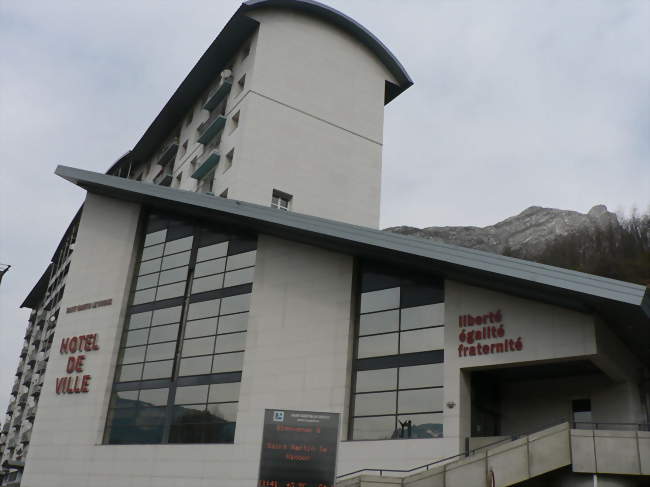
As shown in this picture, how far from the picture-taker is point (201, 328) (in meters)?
35.8

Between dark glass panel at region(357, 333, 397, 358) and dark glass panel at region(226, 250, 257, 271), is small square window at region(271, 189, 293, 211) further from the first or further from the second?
dark glass panel at region(357, 333, 397, 358)

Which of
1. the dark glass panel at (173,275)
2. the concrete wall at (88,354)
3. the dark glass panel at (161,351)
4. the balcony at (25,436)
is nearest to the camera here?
the dark glass panel at (161,351)

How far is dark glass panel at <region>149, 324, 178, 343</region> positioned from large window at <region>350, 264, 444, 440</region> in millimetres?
10814

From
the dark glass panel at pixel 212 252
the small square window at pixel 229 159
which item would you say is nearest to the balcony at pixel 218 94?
the small square window at pixel 229 159

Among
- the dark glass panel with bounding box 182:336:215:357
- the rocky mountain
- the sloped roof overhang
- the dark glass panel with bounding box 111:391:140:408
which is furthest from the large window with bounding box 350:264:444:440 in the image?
the rocky mountain

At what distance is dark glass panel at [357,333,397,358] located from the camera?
98.5 ft

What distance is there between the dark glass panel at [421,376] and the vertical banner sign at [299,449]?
9.93m

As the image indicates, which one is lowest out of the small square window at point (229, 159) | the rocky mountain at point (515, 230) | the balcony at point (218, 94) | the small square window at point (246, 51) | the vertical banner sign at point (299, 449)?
the vertical banner sign at point (299, 449)

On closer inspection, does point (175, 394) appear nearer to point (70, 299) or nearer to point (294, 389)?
point (294, 389)

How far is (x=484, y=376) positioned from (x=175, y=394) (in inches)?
603

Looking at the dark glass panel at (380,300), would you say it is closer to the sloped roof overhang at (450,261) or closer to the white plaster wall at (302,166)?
the sloped roof overhang at (450,261)

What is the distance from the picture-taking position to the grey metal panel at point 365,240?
23406 millimetres

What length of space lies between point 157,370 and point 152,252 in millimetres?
7127

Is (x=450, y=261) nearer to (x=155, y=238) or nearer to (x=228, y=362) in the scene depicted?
(x=228, y=362)
